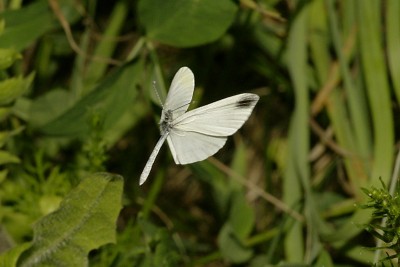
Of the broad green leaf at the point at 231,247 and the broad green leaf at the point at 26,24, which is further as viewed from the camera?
the broad green leaf at the point at 231,247

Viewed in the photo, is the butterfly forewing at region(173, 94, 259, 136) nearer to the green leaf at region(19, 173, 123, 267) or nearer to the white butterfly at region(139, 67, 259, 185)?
the white butterfly at region(139, 67, 259, 185)

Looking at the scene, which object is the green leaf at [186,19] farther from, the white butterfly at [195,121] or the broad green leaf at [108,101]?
the white butterfly at [195,121]

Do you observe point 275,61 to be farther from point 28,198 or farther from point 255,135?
point 28,198

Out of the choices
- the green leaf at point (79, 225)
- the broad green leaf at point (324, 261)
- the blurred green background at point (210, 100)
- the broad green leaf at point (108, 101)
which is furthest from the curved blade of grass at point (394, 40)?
the green leaf at point (79, 225)

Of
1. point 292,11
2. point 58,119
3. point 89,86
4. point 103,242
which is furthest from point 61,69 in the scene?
point 103,242

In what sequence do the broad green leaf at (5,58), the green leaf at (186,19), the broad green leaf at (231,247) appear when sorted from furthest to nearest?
1. the broad green leaf at (231,247)
2. the green leaf at (186,19)
3. the broad green leaf at (5,58)

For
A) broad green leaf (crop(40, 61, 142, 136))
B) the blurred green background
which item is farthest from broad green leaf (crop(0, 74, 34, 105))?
broad green leaf (crop(40, 61, 142, 136))
